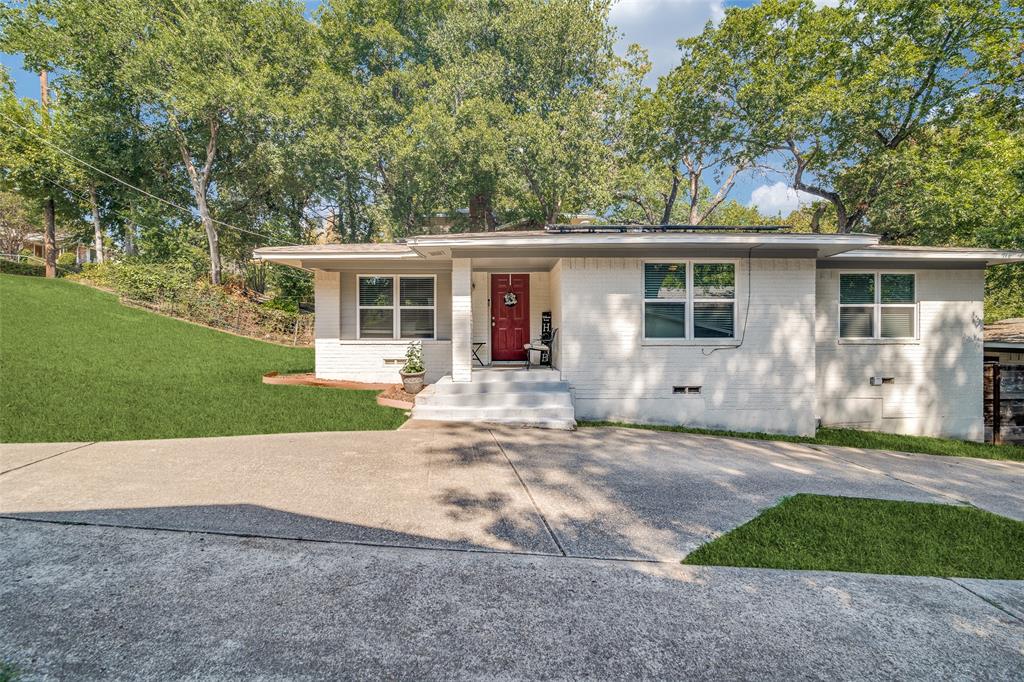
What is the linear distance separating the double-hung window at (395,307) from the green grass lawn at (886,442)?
500cm

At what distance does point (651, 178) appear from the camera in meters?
21.1

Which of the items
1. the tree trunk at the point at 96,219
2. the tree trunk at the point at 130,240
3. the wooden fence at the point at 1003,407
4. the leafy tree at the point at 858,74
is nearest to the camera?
the wooden fence at the point at 1003,407

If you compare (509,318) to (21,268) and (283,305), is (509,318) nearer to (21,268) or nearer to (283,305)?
(283,305)

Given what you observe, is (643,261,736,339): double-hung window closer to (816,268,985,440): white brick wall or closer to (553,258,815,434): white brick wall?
(553,258,815,434): white brick wall

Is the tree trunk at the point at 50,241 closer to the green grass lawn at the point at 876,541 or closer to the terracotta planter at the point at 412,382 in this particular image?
the terracotta planter at the point at 412,382

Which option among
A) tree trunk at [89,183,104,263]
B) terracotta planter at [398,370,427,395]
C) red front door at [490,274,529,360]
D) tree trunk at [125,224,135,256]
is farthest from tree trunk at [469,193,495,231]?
tree trunk at [89,183,104,263]

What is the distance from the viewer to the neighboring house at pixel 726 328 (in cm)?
838

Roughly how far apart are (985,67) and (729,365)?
15.7 metres

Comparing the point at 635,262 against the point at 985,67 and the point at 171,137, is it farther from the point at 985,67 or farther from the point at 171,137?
the point at 171,137

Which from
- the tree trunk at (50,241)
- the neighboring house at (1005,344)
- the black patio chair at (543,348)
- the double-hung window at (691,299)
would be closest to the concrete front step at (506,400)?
the black patio chair at (543,348)

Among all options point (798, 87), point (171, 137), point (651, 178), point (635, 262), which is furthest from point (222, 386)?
point (798, 87)

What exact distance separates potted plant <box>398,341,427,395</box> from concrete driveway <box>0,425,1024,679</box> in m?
4.56

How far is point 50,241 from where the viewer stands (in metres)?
24.9

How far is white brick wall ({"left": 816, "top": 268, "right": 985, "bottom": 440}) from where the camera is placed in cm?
970
